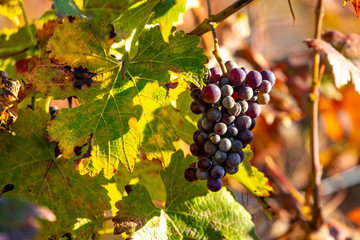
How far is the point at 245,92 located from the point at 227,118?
59 mm

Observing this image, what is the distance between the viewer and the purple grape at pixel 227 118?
0.76 metres

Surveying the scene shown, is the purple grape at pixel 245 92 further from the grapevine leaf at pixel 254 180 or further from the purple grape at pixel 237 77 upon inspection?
the grapevine leaf at pixel 254 180

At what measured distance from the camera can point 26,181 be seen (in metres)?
0.85

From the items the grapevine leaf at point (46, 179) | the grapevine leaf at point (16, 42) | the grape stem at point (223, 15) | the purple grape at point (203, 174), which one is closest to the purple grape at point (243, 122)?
the purple grape at point (203, 174)

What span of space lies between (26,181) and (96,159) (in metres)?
0.18

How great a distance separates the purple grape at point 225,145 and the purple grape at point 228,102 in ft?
0.20

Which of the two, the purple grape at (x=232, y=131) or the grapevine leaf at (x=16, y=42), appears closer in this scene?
the purple grape at (x=232, y=131)

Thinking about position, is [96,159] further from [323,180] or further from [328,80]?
[323,180]

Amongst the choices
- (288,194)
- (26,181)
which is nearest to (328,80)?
(288,194)

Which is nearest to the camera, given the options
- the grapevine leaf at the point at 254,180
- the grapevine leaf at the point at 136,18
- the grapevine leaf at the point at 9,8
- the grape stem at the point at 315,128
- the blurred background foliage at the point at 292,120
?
the grapevine leaf at the point at 136,18

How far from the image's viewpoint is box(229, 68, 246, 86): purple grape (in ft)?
2.47

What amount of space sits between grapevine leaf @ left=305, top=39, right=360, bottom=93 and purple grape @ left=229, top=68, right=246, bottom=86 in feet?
1.45

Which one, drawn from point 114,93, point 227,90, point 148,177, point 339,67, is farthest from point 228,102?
point 339,67

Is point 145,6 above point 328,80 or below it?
above
